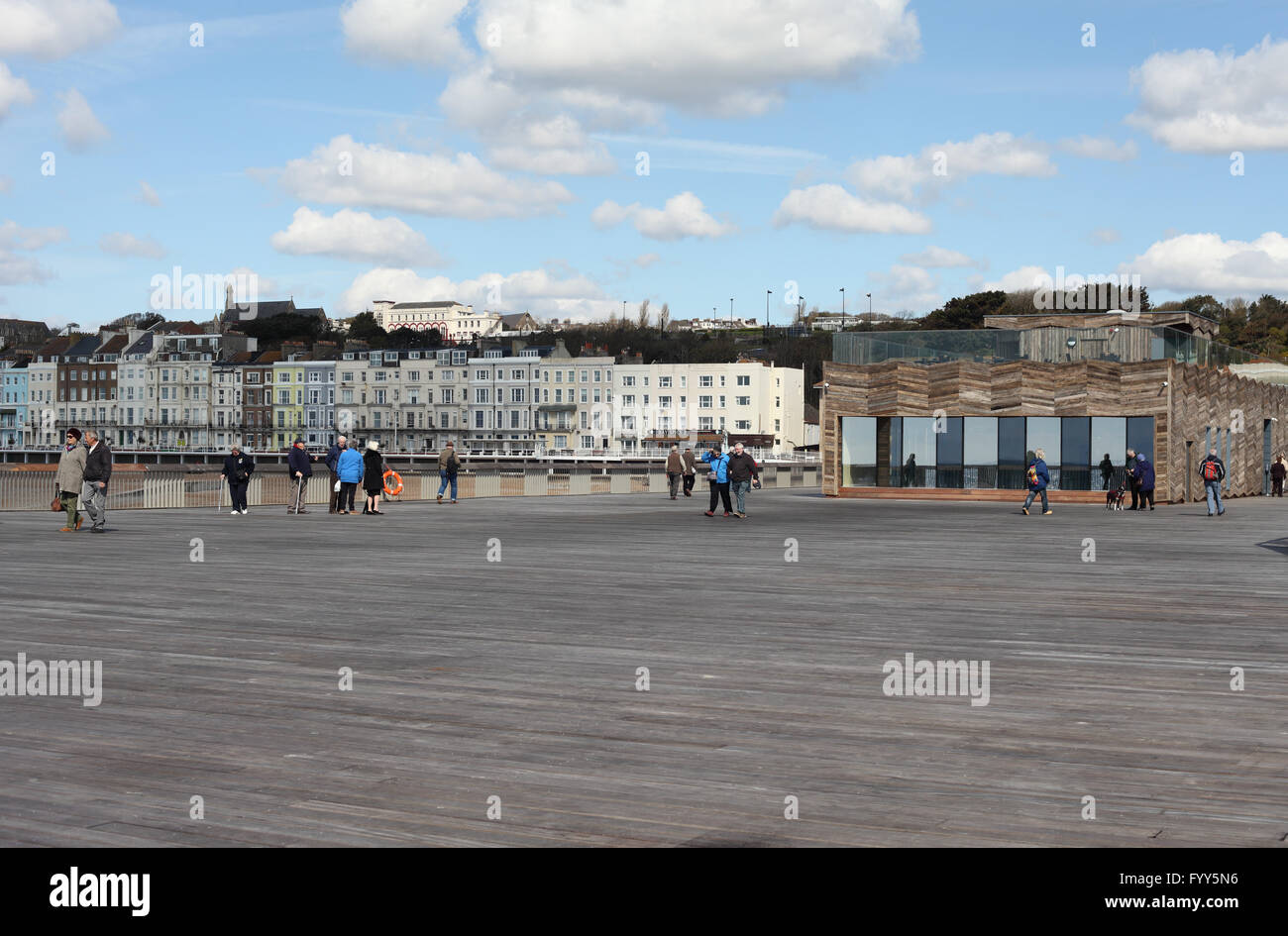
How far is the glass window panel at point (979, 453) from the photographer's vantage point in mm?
43719

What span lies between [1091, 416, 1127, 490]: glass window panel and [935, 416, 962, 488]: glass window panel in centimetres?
435

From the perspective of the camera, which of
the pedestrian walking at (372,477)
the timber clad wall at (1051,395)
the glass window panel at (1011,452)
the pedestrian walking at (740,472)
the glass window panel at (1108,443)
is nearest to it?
the pedestrian walking at (740,472)

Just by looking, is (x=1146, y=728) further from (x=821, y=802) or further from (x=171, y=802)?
(x=171, y=802)

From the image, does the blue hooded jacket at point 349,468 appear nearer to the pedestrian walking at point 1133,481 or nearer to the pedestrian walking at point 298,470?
the pedestrian walking at point 298,470

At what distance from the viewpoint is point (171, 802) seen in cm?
545

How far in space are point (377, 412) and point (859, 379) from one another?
370 feet

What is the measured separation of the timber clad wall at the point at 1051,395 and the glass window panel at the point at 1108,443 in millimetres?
335

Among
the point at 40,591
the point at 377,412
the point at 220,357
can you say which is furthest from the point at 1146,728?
the point at 220,357

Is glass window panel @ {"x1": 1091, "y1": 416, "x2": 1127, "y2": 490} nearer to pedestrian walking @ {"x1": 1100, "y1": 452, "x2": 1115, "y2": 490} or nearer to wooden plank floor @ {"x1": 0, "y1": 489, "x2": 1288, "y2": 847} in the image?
pedestrian walking @ {"x1": 1100, "y1": 452, "x2": 1115, "y2": 490}

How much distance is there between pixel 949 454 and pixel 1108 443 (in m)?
5.14

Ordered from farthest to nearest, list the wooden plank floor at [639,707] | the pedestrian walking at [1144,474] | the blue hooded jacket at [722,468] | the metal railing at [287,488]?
the pedestrian walking at [1144,474]
the metal railing at [287,488]
the blue hooded jacket at [722,468]
the wooden plank floor at [639,707]

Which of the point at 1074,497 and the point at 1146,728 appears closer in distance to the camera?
the point at 1146,728

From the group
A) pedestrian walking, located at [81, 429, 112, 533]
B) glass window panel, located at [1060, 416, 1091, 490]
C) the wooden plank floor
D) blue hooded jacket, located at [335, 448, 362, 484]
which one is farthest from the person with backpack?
pedestrian walking, located at [81, 429, 112, 533]

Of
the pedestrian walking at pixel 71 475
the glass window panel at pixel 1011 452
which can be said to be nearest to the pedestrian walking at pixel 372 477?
the pedestrian walking at pixel 71 475
